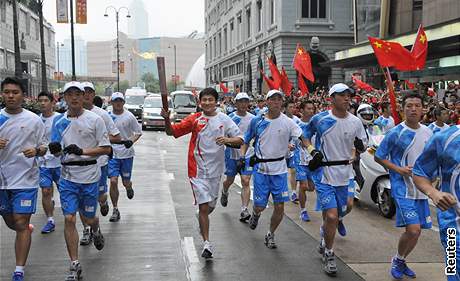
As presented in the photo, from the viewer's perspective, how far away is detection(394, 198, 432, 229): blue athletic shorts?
5590 millimetres

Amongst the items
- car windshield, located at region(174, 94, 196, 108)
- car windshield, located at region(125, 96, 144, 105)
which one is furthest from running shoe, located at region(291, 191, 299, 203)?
car windshield, located at region(125, 96, 144, 105)

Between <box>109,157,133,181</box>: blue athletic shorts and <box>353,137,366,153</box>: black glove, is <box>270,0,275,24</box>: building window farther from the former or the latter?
<box>353,137,366,153</box>: black glove

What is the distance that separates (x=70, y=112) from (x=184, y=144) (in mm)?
17499

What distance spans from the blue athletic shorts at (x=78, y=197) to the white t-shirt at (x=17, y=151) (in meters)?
0.29

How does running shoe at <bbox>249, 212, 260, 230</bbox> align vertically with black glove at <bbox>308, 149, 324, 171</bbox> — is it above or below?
below

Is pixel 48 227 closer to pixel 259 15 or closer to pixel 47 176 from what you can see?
pixel 47 176

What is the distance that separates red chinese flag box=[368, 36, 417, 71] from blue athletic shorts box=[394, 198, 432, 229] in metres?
5.37

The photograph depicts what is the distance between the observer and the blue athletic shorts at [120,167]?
8.88 m

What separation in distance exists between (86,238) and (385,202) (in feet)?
15.1

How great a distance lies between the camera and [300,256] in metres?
6.66

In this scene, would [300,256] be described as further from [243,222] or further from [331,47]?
[331,47]

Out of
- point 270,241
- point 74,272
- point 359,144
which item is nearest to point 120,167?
point 270,241

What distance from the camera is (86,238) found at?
723cm

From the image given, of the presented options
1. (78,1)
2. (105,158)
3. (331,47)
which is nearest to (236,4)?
(331,47)
